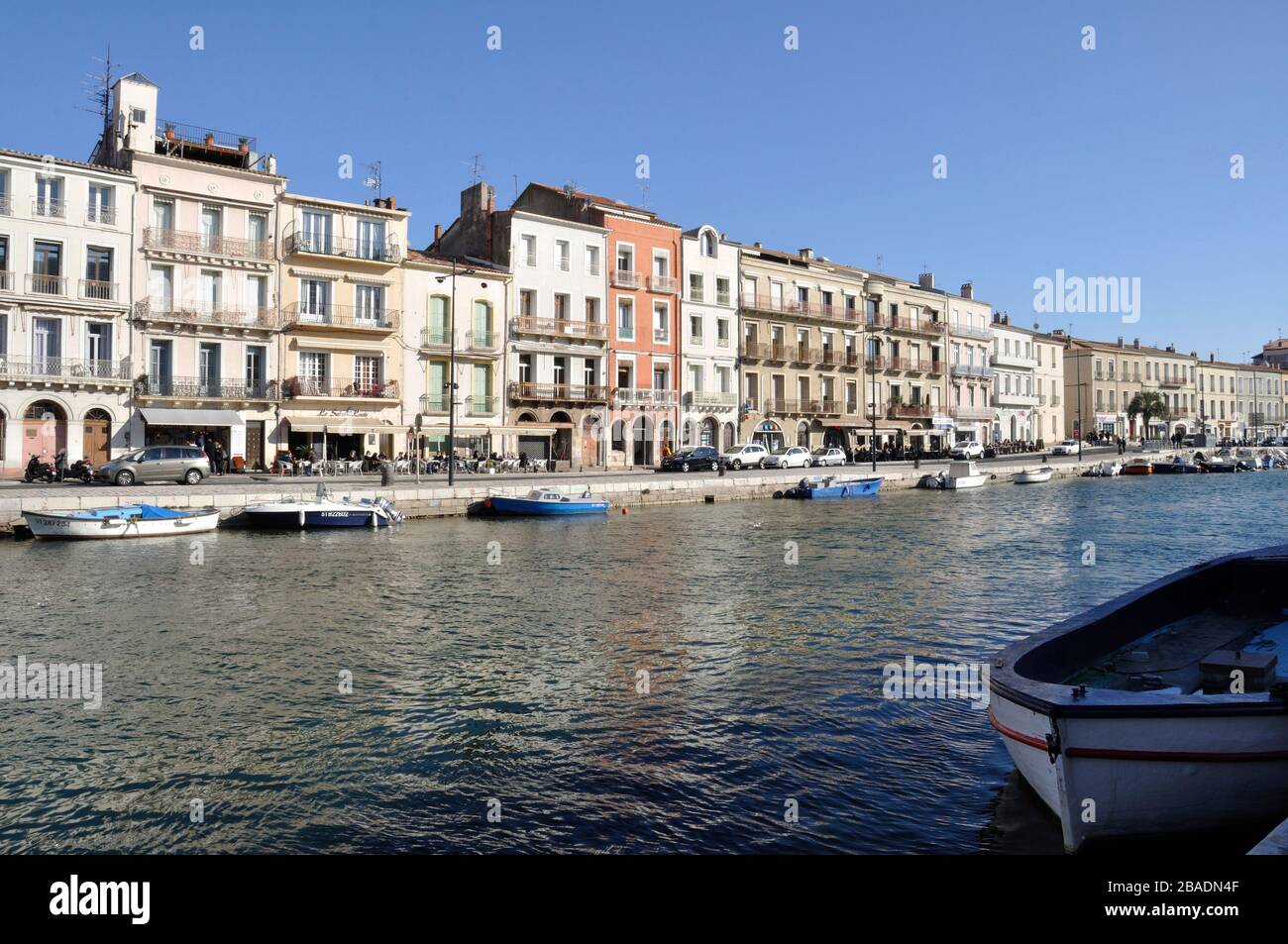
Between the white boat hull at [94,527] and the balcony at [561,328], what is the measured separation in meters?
25.4

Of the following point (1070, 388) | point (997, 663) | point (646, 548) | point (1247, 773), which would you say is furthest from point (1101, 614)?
point (1070, 388)

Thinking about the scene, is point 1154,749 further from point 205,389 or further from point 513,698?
point 205,389

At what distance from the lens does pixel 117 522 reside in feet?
84.5

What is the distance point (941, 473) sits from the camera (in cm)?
5472

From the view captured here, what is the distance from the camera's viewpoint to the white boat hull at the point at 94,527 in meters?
25.2

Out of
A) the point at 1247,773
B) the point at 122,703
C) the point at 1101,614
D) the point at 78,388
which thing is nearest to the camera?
the point at 1247,773

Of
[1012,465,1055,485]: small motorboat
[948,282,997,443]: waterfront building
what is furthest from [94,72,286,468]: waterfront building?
[948,282,997,443]: waterfront building

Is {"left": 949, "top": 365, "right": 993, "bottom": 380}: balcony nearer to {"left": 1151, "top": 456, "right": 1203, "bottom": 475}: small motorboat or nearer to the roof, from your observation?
{"left": 1151, "top": 456, "right": 1203, "bottom": 475}: small motorboat

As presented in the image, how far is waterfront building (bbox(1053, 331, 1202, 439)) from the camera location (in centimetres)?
9412

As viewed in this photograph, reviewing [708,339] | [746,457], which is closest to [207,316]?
[746,457]

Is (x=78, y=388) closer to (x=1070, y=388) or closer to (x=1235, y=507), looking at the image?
(x=1235, y=507)

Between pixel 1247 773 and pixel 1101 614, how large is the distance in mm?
3102

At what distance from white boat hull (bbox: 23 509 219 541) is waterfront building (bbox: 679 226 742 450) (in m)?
34.8

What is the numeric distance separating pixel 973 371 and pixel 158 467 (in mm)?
64824
